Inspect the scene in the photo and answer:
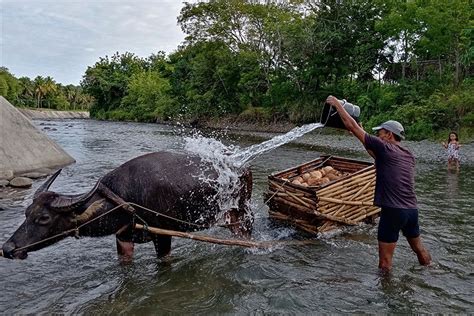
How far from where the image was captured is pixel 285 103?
4366cm

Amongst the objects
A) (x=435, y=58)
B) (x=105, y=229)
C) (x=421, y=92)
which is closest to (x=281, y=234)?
(x=105, y=229)

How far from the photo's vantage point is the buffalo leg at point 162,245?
662 centimetres

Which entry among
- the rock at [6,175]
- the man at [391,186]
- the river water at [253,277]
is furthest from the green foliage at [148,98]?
the man at [391,186]

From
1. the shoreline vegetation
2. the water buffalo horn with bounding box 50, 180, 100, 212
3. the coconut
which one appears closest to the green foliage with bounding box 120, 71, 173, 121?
the shoreline vegetation

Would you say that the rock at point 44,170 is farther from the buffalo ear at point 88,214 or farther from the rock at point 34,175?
the buffalo ear at point 88,214

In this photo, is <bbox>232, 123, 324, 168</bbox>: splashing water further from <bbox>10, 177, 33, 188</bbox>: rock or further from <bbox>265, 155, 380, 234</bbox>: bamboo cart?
<bbox>10, 177, 33, 188</bbox>: rock

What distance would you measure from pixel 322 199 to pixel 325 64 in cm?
3359

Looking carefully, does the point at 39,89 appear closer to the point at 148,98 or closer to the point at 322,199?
the point at 148,98

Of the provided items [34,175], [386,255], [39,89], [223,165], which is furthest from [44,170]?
[39,89]

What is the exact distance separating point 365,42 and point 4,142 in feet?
99.1

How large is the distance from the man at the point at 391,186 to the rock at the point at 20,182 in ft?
34.8

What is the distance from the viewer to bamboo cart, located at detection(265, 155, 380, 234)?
721 cm

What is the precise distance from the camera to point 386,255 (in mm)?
6066

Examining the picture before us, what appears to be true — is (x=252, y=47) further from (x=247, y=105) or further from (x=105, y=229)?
(x=105, y=229)
